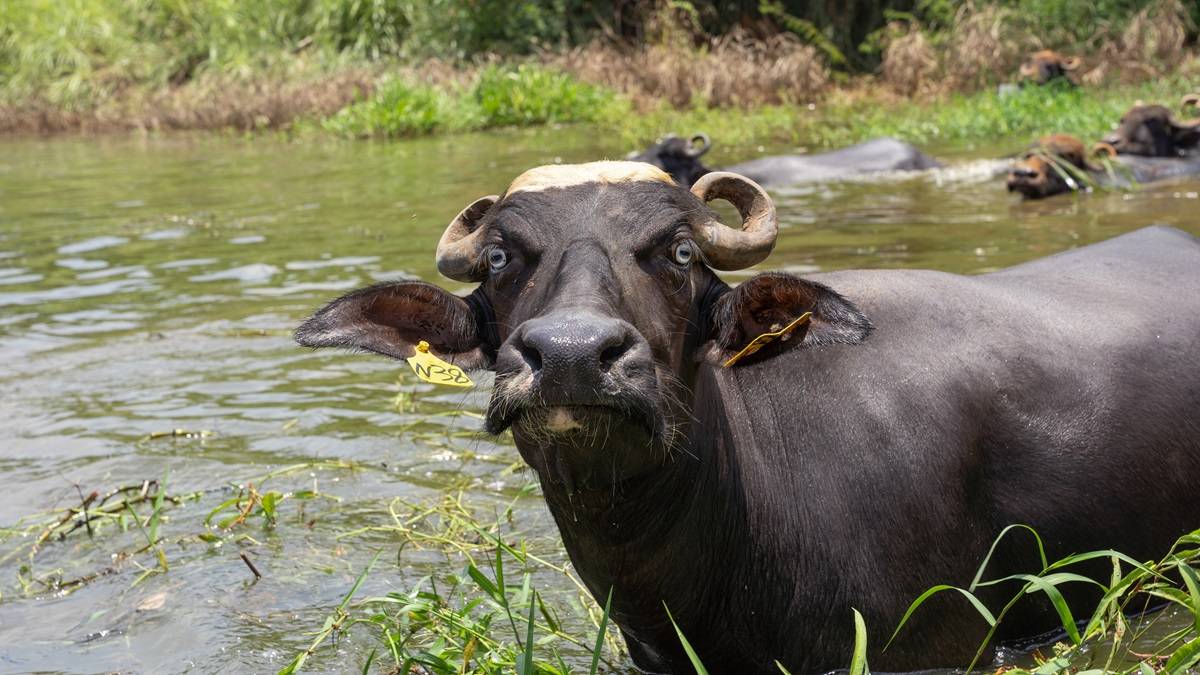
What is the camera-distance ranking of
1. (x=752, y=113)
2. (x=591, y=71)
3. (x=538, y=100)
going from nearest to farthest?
(x=752, y=113) < (x=538, y=100) < (x=591, y=71)

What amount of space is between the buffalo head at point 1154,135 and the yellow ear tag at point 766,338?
11.6 metres

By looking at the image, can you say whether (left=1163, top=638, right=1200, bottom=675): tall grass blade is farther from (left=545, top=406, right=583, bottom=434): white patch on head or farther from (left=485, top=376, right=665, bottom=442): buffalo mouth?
(left=545, top=406, right=583, bottom=434): white patch on head

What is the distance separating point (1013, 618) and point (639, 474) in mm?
1339

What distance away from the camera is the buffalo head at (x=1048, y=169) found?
1220 cm

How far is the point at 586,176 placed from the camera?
370cm

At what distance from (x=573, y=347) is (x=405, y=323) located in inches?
35.8

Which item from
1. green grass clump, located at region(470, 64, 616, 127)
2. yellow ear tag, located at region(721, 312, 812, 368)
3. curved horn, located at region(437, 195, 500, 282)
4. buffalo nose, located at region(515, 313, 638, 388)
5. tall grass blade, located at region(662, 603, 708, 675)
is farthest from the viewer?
green grass clump, located at region(470, 64, 616, 127)

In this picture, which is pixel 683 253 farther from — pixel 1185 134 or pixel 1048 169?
pixel 1185 134

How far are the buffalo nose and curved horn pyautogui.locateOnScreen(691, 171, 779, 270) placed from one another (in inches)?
26.0

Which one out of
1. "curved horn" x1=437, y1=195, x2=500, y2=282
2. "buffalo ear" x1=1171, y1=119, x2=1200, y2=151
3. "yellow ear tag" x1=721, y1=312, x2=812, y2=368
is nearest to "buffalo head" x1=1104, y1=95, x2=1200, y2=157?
"buffalo ear" x1=1171, y1=119, x2=1200, y2=151

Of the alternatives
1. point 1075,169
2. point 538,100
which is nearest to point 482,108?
point 538,100

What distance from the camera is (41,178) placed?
63.3 feet

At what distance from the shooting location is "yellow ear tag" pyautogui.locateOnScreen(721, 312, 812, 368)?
348 cm

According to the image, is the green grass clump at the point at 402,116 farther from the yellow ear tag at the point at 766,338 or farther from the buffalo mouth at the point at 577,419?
the buffalo mouth at the point at 577,419
